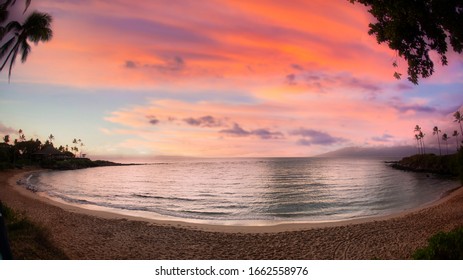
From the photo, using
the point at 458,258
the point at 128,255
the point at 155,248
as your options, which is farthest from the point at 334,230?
the point at 128,255

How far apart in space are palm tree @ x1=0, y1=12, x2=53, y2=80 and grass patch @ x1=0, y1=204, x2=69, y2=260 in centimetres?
484

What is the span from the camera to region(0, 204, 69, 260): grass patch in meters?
7.29

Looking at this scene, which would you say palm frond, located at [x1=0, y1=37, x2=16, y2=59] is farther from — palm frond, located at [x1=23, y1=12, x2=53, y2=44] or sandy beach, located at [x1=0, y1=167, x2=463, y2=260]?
sandy beach, located at [x1=0, y1=167, x2=463, y2=260]

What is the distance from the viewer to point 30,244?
7.83 meters

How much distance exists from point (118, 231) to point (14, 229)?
4395mm

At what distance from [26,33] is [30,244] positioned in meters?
6.73

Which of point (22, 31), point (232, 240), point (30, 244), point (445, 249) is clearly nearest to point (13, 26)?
point (22, 31)

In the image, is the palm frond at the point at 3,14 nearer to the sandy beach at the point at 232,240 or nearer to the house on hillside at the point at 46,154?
the sandy beach at the point at 232,240

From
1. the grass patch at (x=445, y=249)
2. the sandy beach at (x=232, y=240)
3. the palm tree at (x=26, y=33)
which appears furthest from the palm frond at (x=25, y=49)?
the grass patch at (x=445, y=249)

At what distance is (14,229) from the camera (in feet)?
29.6

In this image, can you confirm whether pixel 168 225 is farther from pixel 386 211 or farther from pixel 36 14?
pixel 386 211

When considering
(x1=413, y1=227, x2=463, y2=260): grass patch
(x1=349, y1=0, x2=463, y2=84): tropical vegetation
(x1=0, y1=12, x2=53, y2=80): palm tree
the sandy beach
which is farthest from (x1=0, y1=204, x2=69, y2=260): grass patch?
(x1=349, y1=0, x2=463, y2=84): tropical vegetation

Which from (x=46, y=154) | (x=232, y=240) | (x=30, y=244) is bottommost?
(x=232, y=240)

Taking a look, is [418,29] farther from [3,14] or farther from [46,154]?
[46,154]
